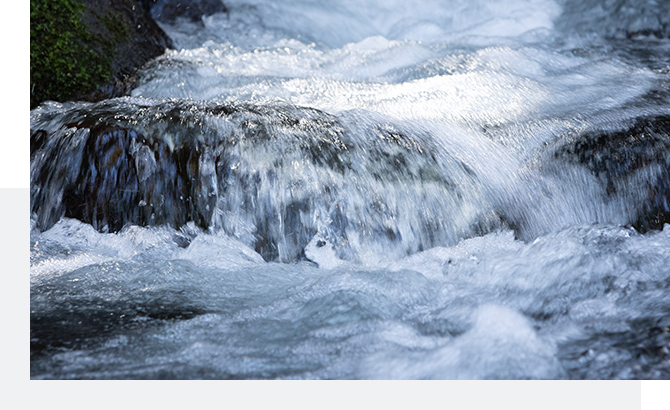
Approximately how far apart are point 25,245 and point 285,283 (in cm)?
107

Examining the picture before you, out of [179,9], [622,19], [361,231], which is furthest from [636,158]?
[179,9]

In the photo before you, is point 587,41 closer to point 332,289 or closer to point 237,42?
point 237,42

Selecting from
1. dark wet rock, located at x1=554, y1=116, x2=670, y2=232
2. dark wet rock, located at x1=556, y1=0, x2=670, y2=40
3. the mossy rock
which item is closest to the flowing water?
dark wet rock, located at x1=554, y1=116, x2=670, y2=232

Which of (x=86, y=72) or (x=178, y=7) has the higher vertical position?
(x=178, y=7)

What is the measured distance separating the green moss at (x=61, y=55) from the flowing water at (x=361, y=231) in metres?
0.59

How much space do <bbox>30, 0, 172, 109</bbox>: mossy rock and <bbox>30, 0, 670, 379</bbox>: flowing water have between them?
0.55 meters

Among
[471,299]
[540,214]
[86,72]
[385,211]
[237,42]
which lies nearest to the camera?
[471,299]

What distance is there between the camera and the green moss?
3725 mm

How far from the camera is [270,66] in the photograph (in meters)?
4.78

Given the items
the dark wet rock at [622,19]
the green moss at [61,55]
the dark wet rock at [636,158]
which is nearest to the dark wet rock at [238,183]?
the dark wet rock at [636,158]

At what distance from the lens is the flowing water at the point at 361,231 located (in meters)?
1.65

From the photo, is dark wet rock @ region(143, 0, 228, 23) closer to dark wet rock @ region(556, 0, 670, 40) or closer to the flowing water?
Answer: the flowing water

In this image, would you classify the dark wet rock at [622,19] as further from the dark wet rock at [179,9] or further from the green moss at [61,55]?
the green moss at [61,55]
